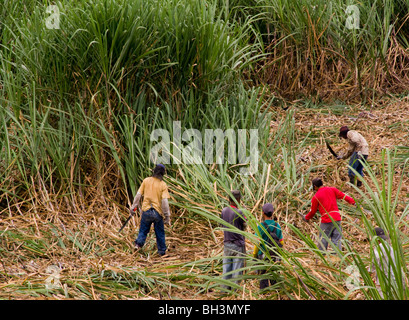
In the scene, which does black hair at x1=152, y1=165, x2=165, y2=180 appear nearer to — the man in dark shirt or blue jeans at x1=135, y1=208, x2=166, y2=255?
blue jeans at x1=135, y1=208, x2=166, y2=255

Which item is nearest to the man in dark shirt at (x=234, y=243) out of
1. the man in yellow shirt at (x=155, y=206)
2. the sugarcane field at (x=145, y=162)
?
the sugarcane field at (x=145, y=162)

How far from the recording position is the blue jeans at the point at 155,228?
5.97 m

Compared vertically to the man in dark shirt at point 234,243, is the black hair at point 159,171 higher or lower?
higher

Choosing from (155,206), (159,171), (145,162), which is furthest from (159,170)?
(145,162)

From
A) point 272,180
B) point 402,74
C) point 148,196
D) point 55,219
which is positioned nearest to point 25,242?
point 55,219

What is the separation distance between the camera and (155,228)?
604 cm

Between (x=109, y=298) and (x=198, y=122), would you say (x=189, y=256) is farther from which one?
(x=198, y=122)

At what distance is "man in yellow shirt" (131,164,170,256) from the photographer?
5.98 meters

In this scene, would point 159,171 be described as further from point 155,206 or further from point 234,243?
point 234,243

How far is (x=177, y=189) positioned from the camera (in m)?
6.80

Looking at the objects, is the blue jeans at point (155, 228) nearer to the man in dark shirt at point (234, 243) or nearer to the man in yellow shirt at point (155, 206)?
the man in yellow shirt at point (155, 206)

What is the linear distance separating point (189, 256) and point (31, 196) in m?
2.06

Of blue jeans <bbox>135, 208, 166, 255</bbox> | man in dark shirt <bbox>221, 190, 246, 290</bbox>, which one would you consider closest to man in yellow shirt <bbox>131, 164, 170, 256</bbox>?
blue jeans <bbox>135, 208, 166, 255</bbox>

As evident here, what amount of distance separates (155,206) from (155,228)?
0.79ft
